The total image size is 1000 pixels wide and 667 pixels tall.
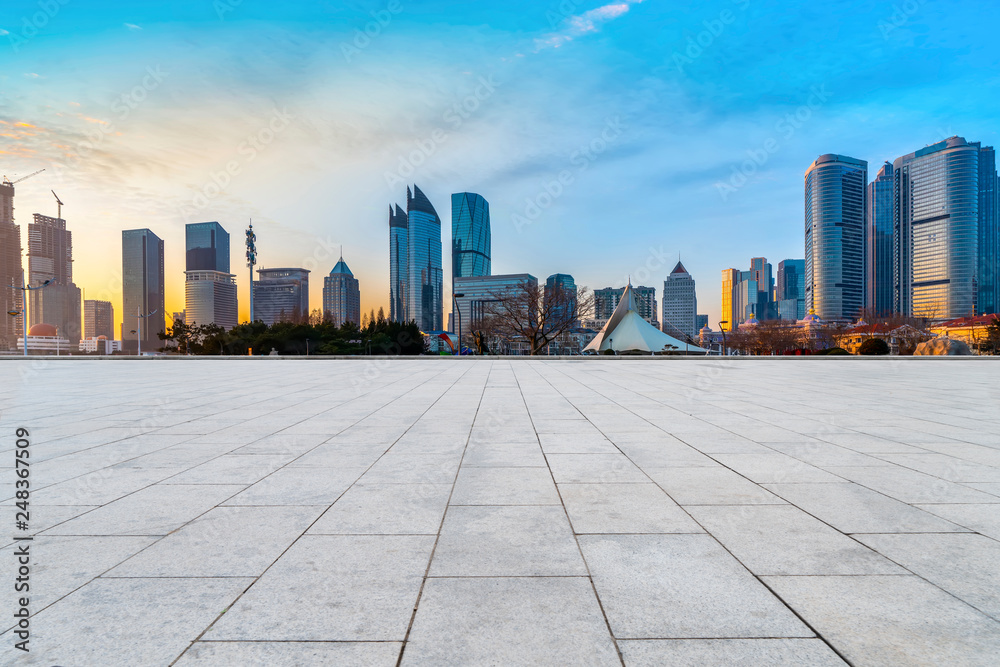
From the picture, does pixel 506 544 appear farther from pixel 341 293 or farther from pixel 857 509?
pixel 341 293

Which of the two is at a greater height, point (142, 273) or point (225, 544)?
point (142, 273)

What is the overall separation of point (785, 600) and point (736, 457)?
10.7 ft

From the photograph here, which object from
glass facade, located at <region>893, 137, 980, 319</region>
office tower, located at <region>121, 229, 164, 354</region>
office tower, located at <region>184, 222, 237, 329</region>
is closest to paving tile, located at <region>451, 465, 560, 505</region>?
office tower, located at <region>184, 222, 237, 329</region>

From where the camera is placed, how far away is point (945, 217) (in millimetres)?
152750

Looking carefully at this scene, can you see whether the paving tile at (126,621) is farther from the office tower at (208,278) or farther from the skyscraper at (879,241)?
the skyscraper at (879,241)

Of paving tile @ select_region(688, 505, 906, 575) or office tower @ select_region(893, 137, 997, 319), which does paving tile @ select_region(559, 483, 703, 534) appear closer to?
paving tile @ select_region(688, 505, 906, 575)

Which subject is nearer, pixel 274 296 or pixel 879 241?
pixel 274 296

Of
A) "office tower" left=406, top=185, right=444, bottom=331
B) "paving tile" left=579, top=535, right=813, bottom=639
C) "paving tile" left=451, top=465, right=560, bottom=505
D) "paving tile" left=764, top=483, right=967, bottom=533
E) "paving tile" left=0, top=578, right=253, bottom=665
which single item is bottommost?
"paving tile" left=764, top=483, right=967, bottom=533

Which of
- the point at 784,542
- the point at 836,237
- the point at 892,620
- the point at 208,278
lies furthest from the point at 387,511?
the point at 836,237

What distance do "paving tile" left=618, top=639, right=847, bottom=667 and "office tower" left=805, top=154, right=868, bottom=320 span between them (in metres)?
174

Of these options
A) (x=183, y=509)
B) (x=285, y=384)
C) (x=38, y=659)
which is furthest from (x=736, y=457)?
(x=285, y=384)

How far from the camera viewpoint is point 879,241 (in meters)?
173

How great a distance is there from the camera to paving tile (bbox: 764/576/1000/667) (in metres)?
2.22

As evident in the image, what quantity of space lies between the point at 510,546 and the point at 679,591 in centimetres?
105
